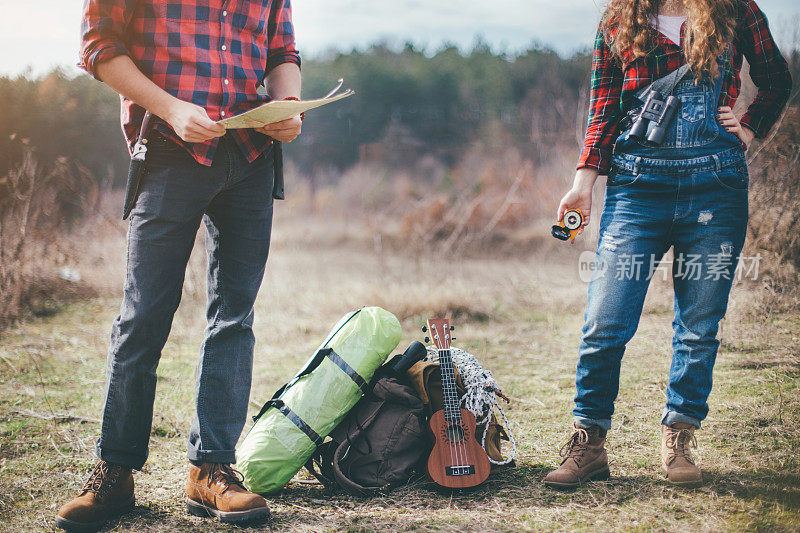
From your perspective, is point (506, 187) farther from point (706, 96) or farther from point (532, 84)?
point (706, 96)

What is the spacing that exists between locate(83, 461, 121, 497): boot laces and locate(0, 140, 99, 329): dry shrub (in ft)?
13.2

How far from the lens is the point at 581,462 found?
2.27m

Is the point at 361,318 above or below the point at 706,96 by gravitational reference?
below

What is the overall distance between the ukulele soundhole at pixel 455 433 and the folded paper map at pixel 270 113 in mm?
1287

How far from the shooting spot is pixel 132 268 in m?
1.92

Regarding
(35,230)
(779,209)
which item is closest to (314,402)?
(779,209)

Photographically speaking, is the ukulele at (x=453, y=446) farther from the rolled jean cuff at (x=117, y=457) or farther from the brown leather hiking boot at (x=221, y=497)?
the rolled jean cuff at (x=117, y=457)

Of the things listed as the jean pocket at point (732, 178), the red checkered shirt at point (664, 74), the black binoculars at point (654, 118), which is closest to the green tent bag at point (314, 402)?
the red checkered shirt at point (664, 74)

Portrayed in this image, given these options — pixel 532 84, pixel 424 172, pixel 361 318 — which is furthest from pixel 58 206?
pixel 532 84

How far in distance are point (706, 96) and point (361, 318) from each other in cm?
149

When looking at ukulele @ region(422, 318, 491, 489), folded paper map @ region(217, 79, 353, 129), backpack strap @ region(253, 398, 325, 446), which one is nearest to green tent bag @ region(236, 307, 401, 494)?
backpack strap @ region(253, 398, 325, 446)

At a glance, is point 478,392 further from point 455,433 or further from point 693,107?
point 693,107

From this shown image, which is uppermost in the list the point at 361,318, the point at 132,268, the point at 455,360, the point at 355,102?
the point at 355,102

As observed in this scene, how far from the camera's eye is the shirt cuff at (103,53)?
176cm
